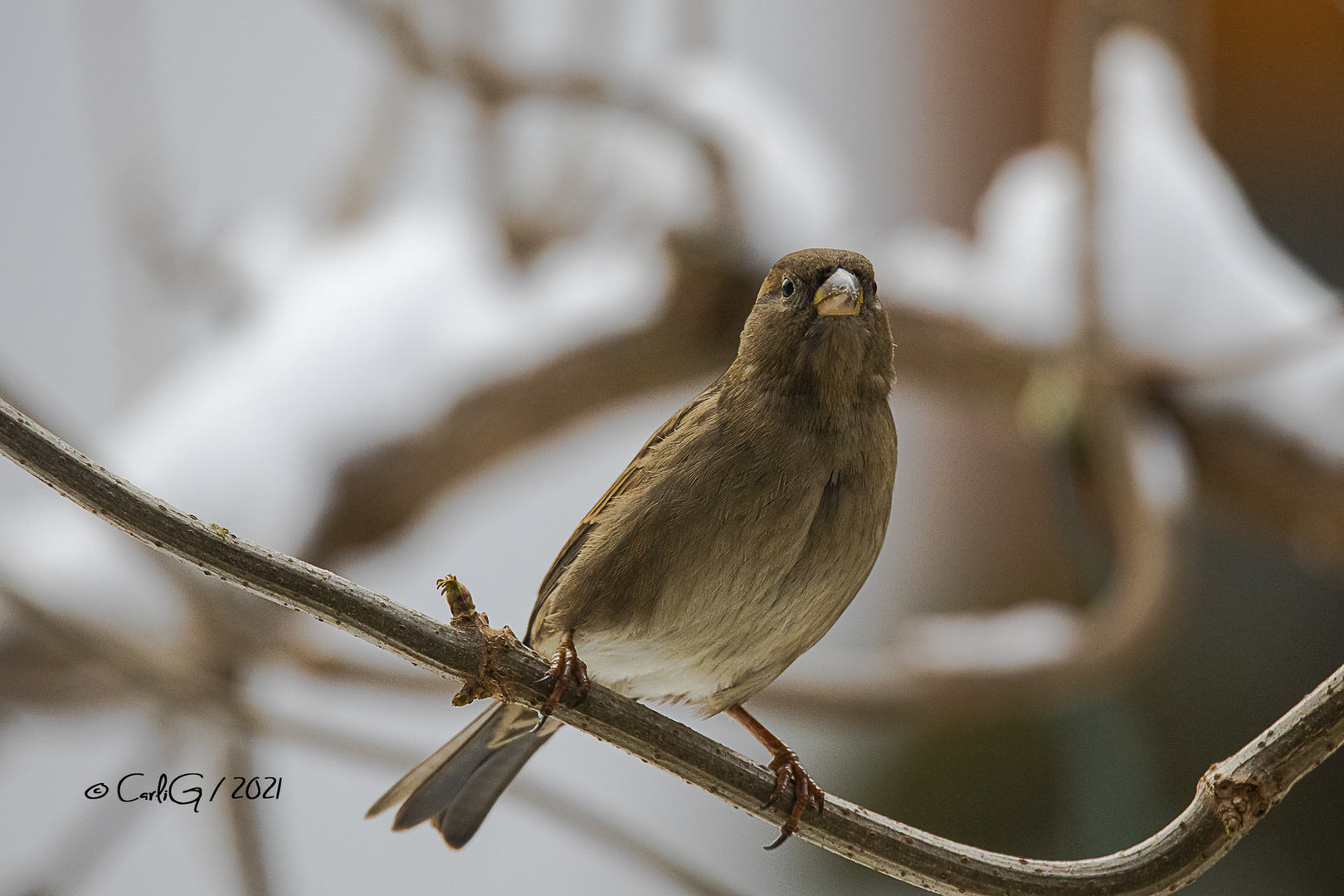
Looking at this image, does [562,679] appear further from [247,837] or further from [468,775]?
[247,837]

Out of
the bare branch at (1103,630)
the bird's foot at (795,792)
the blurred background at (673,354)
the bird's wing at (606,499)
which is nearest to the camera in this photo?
the bird's foot at (795,792)

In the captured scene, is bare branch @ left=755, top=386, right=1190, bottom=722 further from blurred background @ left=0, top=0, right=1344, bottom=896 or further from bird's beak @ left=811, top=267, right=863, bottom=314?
bird's beak @ left=811, top=267, right=863, bottom=314

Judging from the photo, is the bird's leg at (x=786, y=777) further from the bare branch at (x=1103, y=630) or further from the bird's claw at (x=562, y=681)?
the bare branch at (x=1103, y=630)

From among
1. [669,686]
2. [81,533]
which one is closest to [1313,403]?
[669,686]

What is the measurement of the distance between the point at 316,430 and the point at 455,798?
223 centimetres

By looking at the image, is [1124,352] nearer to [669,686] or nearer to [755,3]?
[755,3]

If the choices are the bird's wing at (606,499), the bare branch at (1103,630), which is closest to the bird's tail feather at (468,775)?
the bird's wing at (606,499)

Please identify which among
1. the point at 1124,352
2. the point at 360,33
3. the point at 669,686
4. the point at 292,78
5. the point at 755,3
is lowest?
the point at 669,686

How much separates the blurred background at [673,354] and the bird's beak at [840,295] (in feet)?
3.52

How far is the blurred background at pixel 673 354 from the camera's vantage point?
8.49 ft

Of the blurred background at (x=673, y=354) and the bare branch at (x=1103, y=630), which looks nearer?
the blurred background at (x=673, y=354)

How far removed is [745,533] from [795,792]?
0.26m

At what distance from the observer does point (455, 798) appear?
3.73 ft

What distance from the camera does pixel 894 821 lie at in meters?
1.04
